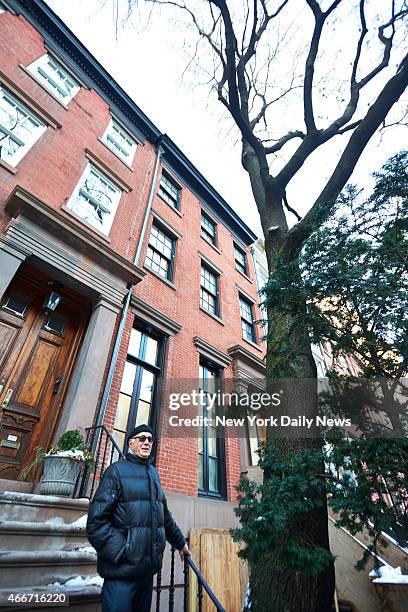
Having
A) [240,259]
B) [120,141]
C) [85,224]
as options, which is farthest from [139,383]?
[240,259]

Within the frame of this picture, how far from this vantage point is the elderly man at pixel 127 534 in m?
2.02

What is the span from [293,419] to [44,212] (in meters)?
4.90

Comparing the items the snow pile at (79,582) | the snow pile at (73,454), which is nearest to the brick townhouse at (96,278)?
the snow pile at (73,454)

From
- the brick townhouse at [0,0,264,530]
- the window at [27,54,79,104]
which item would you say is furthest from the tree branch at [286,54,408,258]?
the window at [27,54,79,104]

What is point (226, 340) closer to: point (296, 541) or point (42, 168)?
point (42, 168)

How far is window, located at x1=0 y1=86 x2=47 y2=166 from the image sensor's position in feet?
20.1

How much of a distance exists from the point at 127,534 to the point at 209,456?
5.16 m

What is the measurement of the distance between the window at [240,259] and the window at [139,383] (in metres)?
6.47

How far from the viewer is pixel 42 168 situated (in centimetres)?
636

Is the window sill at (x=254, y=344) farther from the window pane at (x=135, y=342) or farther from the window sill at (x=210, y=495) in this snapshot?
the window sill at (x=210, y=495)

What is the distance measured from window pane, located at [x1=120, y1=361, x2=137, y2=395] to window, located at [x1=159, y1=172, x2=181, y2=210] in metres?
5.70

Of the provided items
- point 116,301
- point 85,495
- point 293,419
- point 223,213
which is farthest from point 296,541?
point 223,213

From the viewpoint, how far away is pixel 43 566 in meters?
2.76

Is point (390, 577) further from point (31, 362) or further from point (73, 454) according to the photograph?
point (31, 362)
